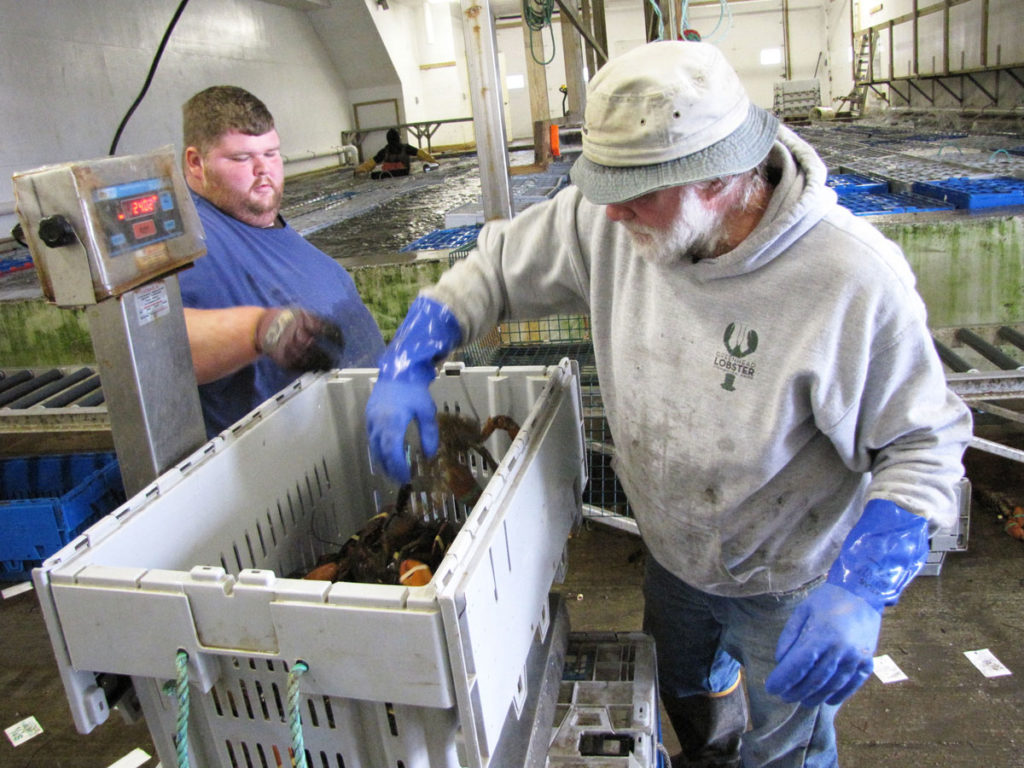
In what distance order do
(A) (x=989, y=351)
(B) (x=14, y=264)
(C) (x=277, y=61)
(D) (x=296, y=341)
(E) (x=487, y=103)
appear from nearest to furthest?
(D) (x=296, y=341)
(E) (x=487, y=103)
(A) (x=989, y=351)
(B) (x=14, y=264)
(C) (x=277, y=61)

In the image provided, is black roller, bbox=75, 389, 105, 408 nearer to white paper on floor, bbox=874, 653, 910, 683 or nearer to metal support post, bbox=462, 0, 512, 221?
metal support post, bbox=462, 0, 512, 221

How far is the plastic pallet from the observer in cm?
111

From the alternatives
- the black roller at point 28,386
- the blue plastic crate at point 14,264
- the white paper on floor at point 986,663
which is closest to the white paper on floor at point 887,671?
the white paper on floor at point 986,663

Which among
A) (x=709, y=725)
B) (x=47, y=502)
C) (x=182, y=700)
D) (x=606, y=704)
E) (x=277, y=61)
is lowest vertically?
(x=709, y=725)

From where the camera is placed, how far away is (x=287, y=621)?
793mm

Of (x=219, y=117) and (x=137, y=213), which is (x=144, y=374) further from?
(x=219, y=117)

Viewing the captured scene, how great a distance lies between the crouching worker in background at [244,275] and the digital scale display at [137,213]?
424 millimetres

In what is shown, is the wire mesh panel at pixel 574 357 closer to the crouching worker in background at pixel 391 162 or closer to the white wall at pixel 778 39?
the crouching worker in background at pixel 391 162

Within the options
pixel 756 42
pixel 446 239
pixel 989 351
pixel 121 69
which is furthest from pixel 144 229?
pixel 756 42

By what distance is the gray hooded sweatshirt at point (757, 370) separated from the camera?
1125mm

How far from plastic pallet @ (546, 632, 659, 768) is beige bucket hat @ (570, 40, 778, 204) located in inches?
30.6

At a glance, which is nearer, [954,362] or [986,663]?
[986,663]

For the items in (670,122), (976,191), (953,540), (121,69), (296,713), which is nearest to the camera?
(296,713)

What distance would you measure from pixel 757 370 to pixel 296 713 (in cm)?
82
